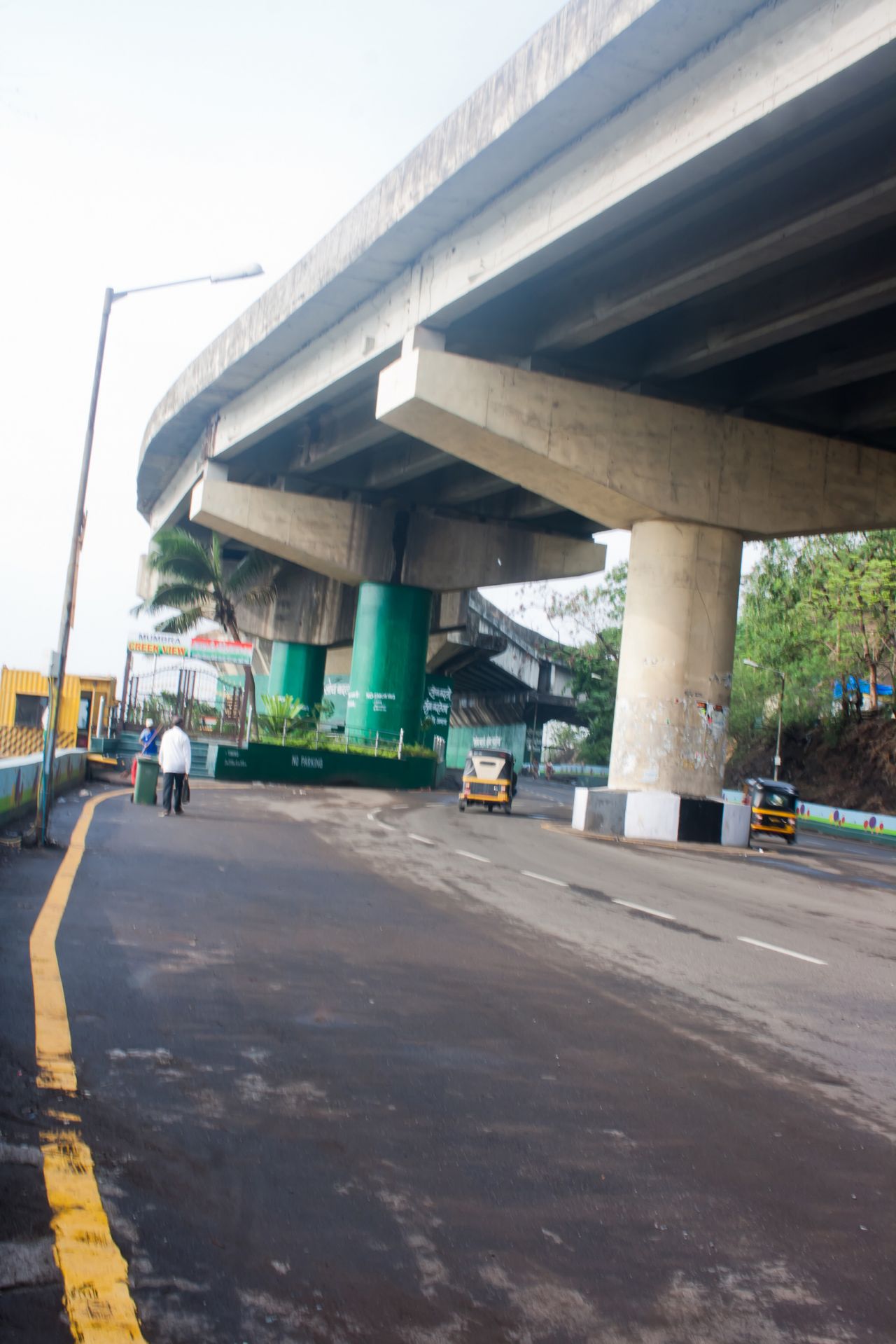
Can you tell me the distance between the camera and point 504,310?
Answer: 22.3 m

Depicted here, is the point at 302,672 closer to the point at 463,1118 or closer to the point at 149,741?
the point at 149,741

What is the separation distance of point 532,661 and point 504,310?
54.9 metres

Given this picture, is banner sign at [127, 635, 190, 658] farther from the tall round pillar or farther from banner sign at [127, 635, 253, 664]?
the tall round pillar

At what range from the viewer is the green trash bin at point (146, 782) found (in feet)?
72.1

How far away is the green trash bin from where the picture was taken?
21984mm

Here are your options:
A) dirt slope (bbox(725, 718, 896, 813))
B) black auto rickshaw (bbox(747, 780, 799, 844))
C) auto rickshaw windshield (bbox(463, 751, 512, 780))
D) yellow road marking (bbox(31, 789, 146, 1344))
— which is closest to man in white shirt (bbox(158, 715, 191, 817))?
auto rickshaw windshield (bbox(463, 751, 512, 780))

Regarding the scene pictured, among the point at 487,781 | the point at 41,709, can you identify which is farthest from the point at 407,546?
Answer: the point at 41,709

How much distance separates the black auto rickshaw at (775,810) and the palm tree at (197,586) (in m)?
16.8

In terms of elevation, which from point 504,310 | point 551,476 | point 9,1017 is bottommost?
point 9,1017

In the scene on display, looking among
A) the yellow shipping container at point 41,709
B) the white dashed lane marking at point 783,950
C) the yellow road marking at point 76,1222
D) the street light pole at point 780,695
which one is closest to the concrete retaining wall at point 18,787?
the white dashed lane marking at point 783,950

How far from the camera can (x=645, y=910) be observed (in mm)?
12508

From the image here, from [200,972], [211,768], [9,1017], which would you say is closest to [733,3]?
[200,972]

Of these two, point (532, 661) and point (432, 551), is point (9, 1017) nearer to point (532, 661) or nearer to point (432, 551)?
point (432, 551)

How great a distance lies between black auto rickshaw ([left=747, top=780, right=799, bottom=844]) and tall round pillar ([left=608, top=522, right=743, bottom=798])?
4.07 m
